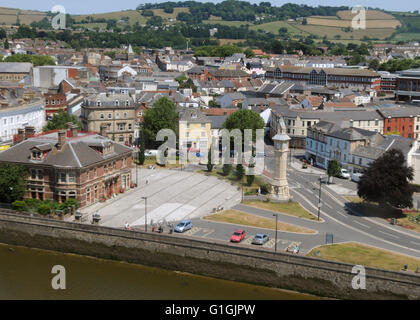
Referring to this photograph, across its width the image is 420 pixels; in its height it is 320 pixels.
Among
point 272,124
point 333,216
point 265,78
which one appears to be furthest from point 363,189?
point 265,78

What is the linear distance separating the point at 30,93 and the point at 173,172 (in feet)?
106

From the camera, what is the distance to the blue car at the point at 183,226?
40.8 meters

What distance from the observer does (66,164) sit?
44188mm

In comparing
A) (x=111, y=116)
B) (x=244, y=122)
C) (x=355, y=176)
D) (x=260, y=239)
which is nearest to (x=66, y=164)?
(x=260, y=239)

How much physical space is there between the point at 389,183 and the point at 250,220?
12347mm

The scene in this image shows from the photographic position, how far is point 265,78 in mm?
146125

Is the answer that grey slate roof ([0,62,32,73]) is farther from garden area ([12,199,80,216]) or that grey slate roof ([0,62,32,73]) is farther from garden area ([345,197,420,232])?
garden area ([345,197,420,232])

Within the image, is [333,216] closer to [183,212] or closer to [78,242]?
[183,212]

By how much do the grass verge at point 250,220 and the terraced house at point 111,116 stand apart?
2511 centimetres

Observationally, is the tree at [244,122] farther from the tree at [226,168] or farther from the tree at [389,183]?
the tree at [389,183]

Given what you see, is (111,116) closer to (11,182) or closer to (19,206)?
(11,182)

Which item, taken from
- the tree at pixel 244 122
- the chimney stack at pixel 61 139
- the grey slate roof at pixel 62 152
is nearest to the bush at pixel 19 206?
the grey slate roof at pixel 62 152

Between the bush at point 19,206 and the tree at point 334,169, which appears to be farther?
the tree at point 334,169

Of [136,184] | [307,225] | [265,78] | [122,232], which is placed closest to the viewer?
[122,232]
